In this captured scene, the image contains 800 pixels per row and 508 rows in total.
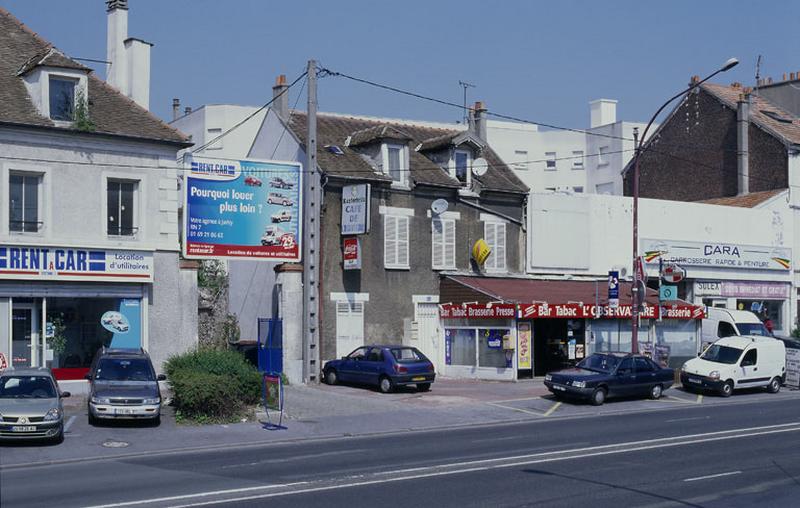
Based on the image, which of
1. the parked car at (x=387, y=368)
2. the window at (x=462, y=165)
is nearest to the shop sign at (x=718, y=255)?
the window at (x=462, y=165)

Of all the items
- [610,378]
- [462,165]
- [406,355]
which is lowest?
[610,378]

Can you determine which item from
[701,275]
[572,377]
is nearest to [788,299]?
[701,275]

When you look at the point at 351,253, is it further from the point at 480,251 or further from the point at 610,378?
the point at 610,378

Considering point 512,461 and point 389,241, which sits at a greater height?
point 389,241

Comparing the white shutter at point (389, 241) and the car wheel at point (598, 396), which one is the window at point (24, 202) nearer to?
the white shutter at point (389, 241)

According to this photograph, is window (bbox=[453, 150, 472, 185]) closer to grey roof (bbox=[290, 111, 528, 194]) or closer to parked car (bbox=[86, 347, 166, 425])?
grey roof (bbox=[290, 111, 528, 194])

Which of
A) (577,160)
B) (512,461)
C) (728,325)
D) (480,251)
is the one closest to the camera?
(512,461)

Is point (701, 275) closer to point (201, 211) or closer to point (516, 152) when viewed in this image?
point (201, 211)

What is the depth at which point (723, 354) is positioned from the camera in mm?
33906

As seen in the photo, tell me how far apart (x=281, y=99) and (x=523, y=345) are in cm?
1298

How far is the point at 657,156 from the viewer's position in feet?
177

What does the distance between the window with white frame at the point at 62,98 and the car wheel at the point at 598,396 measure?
17.4 metres

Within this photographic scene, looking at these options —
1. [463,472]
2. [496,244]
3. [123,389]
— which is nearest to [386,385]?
[123,389]

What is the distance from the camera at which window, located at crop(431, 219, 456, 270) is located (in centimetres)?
3719
